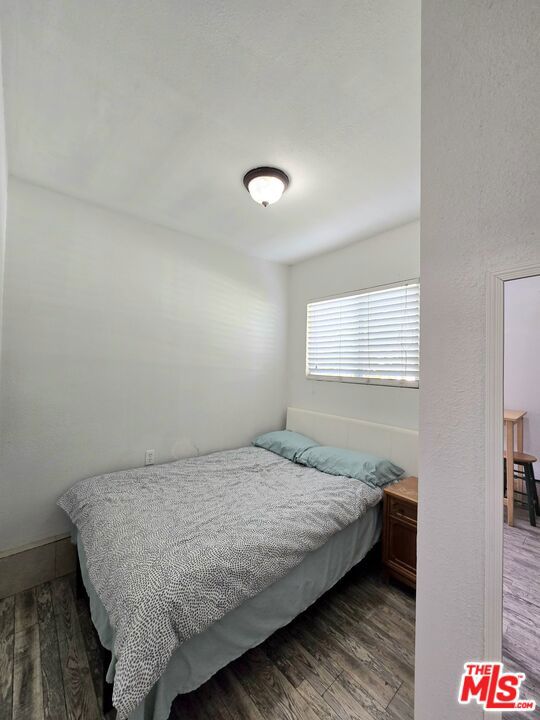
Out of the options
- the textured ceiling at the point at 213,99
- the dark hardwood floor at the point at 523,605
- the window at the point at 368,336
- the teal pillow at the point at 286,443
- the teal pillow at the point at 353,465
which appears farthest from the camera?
the teal pillow at the point at 286,443

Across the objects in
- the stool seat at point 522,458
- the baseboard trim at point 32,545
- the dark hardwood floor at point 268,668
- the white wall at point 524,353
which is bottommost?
the dark hardwood floor at point 268,668

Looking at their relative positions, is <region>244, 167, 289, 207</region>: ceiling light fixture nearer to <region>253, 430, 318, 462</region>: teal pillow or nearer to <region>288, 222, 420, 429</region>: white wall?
<region>288, 222, 420, 429</region>: white wall

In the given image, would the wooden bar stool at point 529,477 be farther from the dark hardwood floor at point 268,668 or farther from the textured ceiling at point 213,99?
the textured ceiling at point 213,99

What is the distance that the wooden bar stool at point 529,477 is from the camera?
0.71 m

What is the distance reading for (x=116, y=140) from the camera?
163 cm

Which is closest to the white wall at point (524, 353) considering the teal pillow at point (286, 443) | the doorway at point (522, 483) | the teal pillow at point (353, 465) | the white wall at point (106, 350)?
the doorway at point (522, 483)

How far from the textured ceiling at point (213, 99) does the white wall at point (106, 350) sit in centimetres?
36

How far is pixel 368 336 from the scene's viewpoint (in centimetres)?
278

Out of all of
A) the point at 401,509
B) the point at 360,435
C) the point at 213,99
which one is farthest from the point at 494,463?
the point at 360,435

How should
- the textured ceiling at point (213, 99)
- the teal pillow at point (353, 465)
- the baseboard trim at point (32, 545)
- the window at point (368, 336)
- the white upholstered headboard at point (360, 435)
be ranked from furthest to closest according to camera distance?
the window at point (368, 336), the white upholstered headboard at point (360, 435), the teal pillow at point (353, 465), the baseboard trim at point (32, 545), the textured ceiling at point (213, 99)

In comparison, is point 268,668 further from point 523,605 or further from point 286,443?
point 286,443

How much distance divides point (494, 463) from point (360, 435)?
1.98 metres

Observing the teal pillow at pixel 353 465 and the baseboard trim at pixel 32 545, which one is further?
the teal pillow at pixel 353 465

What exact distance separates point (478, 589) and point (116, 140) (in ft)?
7.80
